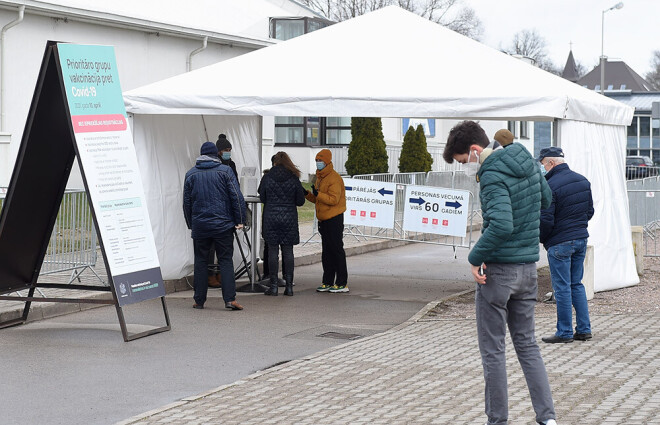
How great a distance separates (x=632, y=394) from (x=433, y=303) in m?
5.02

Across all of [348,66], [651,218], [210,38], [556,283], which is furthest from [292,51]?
[210,38]

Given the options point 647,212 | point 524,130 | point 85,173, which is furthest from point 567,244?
point 524,130

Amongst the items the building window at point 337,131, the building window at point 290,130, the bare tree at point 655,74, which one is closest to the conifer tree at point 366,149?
the building window at point 290,130

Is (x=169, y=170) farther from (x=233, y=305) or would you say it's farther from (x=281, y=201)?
(x=233, y=305)

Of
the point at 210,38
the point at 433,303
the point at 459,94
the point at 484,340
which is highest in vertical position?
the point at 210,38

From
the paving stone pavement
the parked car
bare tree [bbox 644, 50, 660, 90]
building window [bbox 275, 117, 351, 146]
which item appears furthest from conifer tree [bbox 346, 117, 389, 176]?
bare tree [bbox 644, 50, 660, 90]

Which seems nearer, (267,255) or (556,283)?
(556,283)

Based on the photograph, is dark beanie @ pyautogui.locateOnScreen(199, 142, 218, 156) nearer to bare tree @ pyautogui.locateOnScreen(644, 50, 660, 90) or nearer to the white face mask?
the white face mask

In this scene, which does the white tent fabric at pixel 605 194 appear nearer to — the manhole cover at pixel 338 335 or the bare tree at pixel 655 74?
the manhole cover at pixel 338 335

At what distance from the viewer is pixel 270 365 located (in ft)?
28.0

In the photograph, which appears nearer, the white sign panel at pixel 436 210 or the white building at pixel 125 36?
the white sign panel at pixel 436 210

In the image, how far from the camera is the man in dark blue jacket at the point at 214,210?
11234mm

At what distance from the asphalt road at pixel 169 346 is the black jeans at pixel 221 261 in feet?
0.84

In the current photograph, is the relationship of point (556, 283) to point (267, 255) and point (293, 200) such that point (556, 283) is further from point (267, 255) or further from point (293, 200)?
point (267, 255)
